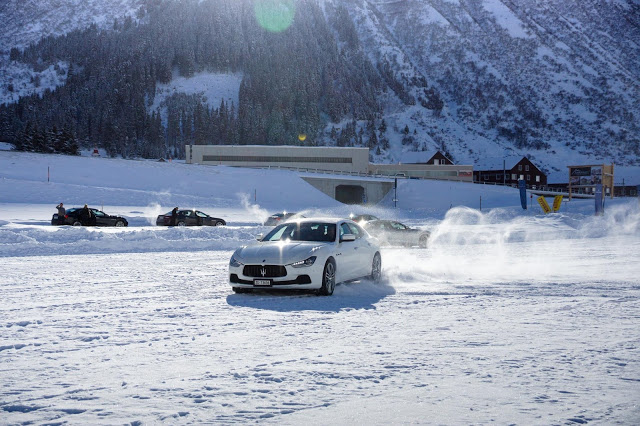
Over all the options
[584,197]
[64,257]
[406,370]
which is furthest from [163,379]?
[584,197]

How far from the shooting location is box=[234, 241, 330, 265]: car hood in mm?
10797

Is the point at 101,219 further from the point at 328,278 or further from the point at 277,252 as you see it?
the point at 328,278

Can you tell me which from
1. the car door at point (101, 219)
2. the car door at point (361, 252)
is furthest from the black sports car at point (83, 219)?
the car door at point (361, 252)

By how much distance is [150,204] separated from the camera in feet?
167

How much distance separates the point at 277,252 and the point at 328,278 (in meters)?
1.01

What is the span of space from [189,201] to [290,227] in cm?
4202

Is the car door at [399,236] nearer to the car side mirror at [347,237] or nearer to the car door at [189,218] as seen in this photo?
the car side mirror at [347,237]

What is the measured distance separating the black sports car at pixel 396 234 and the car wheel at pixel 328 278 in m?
14.1

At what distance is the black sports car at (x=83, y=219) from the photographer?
32.0 m

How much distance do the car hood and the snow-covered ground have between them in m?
0.67

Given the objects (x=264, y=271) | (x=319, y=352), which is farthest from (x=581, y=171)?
(x=319, y=352)

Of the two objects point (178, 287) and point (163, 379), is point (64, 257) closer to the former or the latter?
point (178, 287)

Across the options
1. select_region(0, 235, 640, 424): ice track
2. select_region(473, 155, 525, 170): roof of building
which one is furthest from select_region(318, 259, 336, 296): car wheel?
select_region(473, 155, 525, 170): roof of building

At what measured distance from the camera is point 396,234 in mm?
25547
